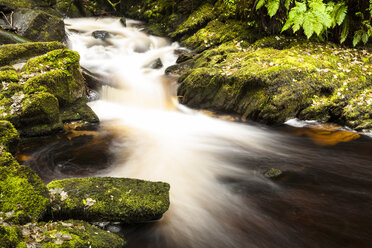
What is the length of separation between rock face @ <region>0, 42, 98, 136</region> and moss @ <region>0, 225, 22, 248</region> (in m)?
3.35

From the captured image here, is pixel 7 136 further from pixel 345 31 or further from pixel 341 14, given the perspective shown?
pixel 345 31

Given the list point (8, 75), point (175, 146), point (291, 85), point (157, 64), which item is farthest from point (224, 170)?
point (157, 64)

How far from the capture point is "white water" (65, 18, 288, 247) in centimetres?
301

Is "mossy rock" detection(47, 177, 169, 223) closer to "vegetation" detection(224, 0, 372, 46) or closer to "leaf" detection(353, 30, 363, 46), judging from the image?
"vegetation" detection(224, 0, 372, 46)

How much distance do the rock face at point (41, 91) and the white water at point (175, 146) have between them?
0.90m

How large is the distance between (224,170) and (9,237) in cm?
322

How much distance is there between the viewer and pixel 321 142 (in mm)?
4930

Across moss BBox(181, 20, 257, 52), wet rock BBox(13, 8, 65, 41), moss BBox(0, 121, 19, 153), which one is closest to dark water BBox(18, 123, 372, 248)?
moss BBox(0, 121, 19, 153)

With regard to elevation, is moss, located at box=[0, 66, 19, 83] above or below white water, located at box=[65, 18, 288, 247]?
above

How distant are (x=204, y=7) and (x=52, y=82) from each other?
8.07 meters

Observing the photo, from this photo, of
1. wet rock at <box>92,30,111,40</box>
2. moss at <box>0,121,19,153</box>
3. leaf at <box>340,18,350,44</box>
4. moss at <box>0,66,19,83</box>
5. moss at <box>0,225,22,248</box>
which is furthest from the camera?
wet rock at <box>92,30,111,40</box>

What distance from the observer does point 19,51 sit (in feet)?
19.1

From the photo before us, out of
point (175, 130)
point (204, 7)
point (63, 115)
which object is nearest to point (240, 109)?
point (175, 130)

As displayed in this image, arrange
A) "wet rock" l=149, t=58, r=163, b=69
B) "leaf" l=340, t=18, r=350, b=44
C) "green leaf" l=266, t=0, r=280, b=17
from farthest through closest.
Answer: "wet rock" l=149, t=58, r=163, b=69 → "leaf" l=340, t=18, r=350, b=44 → "green leaf" l=266, t=0, r=280, b=17
